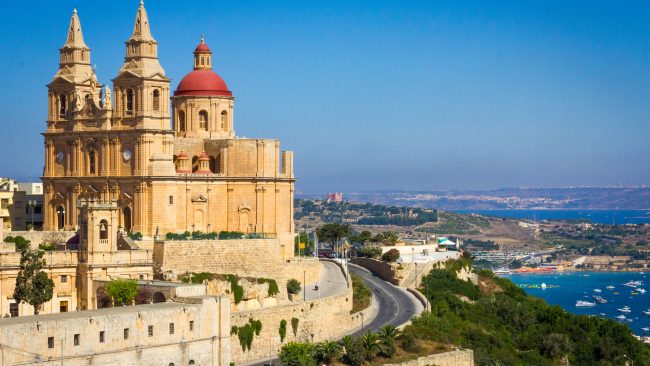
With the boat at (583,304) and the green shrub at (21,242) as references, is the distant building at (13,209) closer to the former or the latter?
the green shrub at (21,242)

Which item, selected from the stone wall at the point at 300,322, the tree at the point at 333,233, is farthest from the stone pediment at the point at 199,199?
the tree at the point at 333,233

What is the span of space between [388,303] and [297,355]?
64.0ft

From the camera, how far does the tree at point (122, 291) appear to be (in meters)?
56.8

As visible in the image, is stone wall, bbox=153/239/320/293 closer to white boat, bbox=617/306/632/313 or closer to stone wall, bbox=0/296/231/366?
stone wall, bbox=0/296/231/366

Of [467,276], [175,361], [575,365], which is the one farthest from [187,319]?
[467,276]

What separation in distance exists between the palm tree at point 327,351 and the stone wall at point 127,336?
17.3 ft

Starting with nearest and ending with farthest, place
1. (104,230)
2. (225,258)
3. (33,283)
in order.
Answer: (33,283), (104,230), (225,258)

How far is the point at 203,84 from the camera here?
247ft

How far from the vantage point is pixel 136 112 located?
67.5 metres

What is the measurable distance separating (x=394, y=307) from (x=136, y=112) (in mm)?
19479

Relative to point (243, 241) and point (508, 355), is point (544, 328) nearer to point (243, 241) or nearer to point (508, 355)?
point (508, 355)

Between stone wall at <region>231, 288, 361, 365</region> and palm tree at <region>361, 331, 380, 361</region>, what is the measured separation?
3.49m

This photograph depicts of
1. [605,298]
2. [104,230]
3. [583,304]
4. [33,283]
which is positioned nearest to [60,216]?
[104,230]

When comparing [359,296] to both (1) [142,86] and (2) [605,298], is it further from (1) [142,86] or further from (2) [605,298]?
(2) [605,298]
